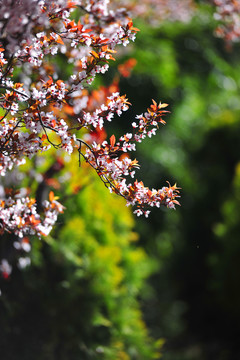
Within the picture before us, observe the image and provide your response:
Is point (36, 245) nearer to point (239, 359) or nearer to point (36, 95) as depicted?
point (36, 95)

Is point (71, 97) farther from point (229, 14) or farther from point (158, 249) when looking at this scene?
point (158, 249)

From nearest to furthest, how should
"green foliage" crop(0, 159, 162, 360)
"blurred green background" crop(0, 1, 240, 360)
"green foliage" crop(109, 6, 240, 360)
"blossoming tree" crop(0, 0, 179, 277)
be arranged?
1. "blossoming tree" crop(0, 0, 179, 277)
2. "green foliage" crop(0, 159, 162, 360)
3. "blurred green background" crop(0, 1, 240, 360)
4. "green foliage" crop(109, 6, 240, 360)

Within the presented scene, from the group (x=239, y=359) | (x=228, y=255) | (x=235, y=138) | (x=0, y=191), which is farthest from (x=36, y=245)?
(x=235, y=138)

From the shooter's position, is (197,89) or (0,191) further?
(197,89)

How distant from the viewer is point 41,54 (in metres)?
2.18

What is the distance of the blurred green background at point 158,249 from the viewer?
168 inches

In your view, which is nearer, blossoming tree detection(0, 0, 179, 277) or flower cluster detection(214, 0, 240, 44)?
blossoming tree detection(0, 0, 179, 277)

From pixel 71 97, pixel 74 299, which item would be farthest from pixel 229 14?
pixel 74 299

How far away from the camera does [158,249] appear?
850 cm

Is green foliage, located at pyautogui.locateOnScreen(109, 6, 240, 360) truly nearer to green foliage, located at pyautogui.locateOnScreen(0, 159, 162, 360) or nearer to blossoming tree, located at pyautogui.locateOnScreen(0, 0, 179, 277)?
green foliage, located at pyautogui.locateOnScreen(0, 159, 162, 360)

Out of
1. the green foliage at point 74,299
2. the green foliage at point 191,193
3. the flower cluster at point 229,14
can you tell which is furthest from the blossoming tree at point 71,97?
the green foliage at point 191,193

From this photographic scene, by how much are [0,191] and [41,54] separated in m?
1.37

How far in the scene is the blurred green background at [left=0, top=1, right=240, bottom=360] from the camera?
168 inches

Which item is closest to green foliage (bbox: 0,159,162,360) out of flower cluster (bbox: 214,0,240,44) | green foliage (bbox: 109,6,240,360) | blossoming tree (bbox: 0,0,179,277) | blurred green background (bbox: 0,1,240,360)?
blurred green background (bbox: 0,1,240,360)
